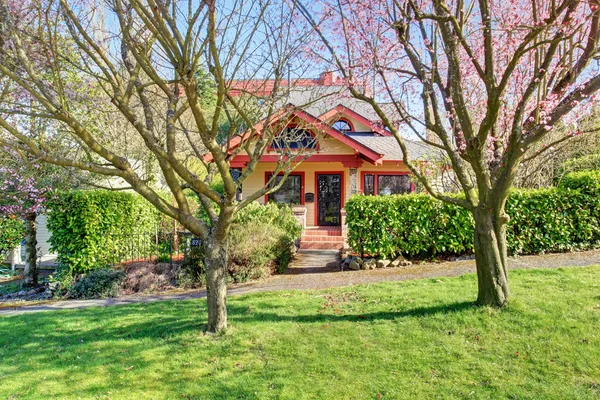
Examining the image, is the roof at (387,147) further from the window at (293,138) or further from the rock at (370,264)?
the window at (293,138)

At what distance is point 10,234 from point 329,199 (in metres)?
11.3

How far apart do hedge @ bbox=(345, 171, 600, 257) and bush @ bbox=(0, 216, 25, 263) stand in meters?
10.7

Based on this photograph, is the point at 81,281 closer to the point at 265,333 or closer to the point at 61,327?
the point at 61,327

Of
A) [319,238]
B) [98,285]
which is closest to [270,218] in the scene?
[319,238]

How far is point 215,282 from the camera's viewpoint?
4988 millimetres

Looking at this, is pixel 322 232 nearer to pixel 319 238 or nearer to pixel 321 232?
pixel 321 232

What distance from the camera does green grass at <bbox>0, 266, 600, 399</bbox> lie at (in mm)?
3670

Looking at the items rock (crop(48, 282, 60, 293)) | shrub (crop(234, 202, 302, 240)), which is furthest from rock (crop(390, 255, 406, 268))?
Answer: rock (crop(48, 282, 60, 293))

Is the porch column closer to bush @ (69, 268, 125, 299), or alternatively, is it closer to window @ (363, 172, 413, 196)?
window @ (363, 172, 413, 196)

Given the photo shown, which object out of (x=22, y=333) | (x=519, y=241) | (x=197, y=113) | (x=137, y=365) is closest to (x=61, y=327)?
(x=22, y=333)

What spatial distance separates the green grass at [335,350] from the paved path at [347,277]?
4.43 feet

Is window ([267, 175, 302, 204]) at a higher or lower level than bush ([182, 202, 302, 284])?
higher

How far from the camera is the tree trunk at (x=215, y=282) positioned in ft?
16.4

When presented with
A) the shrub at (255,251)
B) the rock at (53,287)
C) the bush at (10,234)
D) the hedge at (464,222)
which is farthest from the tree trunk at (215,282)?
the bush at (10,234)
